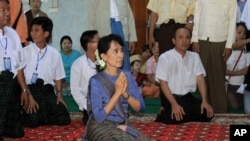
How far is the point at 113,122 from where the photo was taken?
16.2ft

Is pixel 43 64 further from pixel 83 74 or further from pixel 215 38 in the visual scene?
pixel 215 38

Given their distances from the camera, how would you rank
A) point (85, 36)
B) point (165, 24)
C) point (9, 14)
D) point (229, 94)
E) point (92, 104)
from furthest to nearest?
point (229, 94) < point (165, 24) < point (85, 36) < point (9, 14) < point (92, 104)

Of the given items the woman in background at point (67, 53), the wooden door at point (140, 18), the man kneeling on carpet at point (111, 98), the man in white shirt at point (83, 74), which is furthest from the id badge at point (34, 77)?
the wooden door at point (140, 18)

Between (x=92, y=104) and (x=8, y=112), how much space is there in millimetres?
1770

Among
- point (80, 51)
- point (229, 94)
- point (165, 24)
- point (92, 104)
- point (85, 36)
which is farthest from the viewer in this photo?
point (80, 51)

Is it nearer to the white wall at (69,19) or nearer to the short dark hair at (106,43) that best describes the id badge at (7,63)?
the short dark hair at (106,43)

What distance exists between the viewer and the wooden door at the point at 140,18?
37.0 feet

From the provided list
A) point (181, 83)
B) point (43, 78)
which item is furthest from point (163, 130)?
point (43, 78)

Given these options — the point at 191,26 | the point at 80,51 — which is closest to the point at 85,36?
the point at 191,26

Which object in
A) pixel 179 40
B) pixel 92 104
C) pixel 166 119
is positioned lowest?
pixel 166 119

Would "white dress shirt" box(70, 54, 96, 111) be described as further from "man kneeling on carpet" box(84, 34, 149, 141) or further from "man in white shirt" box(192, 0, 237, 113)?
"man kneeling on carpet" box(84, 34, 149, 141)

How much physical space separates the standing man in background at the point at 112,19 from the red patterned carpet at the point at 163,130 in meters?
0.92

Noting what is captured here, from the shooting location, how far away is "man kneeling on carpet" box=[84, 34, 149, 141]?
4770 mm

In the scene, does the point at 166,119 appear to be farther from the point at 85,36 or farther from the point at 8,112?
the point at 8,112
